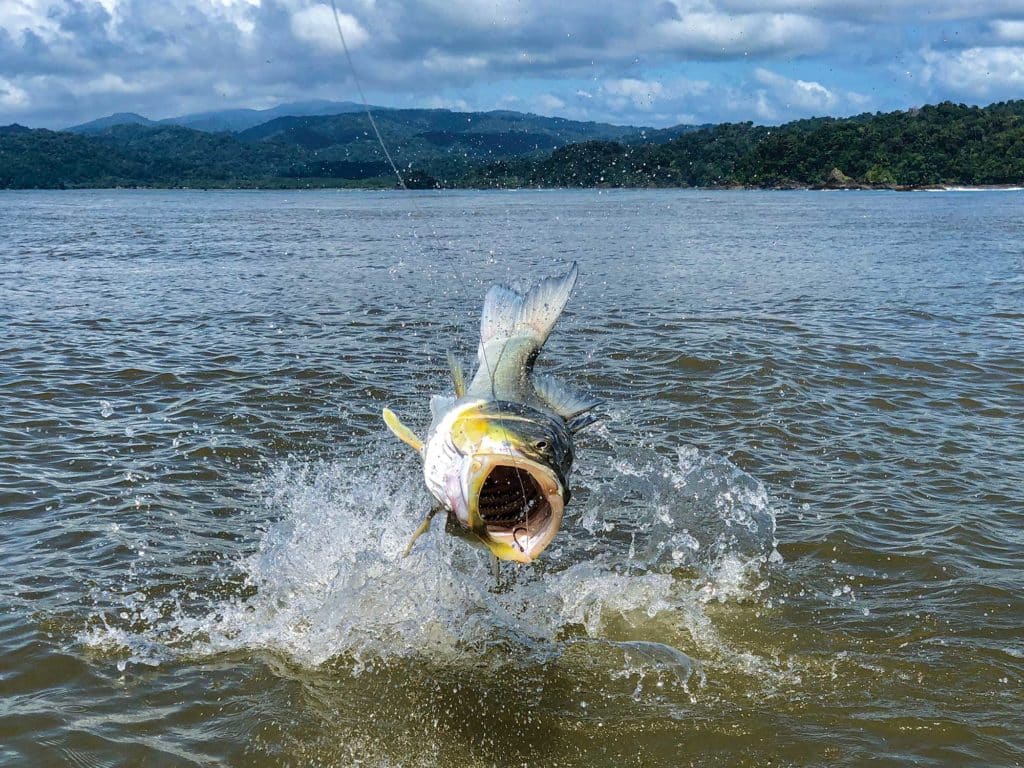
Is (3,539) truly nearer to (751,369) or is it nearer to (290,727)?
(290,727)

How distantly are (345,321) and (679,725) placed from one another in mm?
14787

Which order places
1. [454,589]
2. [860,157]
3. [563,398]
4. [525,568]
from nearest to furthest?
[563,398], [454,589], [525,568], [860,157]

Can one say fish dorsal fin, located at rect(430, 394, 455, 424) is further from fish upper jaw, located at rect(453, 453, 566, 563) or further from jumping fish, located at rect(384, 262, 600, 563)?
fish upper jaw, located at rect(453, 453, 566, 563)

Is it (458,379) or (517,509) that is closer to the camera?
(517,509)

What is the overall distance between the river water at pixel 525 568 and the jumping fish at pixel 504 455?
1.98 meters

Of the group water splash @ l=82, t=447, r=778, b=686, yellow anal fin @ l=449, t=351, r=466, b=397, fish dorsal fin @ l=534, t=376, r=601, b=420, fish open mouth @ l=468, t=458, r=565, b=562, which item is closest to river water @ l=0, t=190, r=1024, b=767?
water splash @ l=82, t=447, r=778, b=686

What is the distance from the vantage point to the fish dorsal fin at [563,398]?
545 cm

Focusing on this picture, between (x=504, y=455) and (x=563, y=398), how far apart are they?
5.03 ft

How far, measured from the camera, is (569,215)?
217ft

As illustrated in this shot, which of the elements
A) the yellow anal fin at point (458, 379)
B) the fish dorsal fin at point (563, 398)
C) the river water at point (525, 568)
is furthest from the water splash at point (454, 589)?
the yellow anal fin at point (458, 379)

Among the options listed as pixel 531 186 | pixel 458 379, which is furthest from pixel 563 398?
pixel 531 186

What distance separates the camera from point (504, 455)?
407 centimetres

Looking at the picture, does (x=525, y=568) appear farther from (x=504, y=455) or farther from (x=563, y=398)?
(x=504, y=455)

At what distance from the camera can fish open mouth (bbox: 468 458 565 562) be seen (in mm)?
4113
